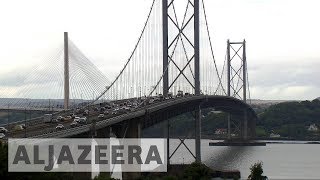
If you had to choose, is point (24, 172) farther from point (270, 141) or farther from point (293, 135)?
point (293, 135)

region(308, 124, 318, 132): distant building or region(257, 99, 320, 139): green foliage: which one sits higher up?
region(257, 99, 320, 139): green foliage

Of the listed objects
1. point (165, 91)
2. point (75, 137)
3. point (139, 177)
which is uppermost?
point (165, 91)

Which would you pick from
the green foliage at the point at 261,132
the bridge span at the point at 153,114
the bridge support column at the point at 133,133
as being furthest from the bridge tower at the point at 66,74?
the green foliage at the point at 261,132

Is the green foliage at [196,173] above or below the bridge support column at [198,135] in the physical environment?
below

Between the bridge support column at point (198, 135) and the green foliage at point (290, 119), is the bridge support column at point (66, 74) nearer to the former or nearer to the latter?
the bridge support column at point (198, 135)

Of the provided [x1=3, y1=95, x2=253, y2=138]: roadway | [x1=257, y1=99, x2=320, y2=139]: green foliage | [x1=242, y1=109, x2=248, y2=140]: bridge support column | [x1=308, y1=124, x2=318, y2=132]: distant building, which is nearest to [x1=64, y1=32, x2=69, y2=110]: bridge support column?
[x1=3, y1=95, x2=253, y2=138]: roadway

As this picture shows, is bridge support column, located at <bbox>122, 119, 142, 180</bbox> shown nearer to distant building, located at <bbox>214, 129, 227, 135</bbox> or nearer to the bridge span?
the bridge span

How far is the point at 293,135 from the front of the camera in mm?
111812

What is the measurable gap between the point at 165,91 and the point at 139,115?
1401 centimetres

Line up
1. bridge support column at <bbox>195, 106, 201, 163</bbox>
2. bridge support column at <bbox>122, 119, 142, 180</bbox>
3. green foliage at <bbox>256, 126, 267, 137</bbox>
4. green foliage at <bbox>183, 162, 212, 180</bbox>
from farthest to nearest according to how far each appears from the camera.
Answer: green foliage at <bbox>256, 126, 267, 137</bbox> → bridge support column at <bbox>195, 106, 201, 163</bbox> → green foliage at <bbox>183, 162, 212, 180</bbox> → bridge support column at <bbox>122, 119, 142, 180</bbox>

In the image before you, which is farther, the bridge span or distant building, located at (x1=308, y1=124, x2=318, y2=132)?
distant building, located at (x1=308, y1=124, x2=318, y2=132)

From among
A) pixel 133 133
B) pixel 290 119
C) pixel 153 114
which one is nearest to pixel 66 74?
pixel 153 114

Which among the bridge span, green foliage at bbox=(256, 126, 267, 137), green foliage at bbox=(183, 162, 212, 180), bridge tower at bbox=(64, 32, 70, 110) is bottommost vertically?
green foliage at bbox=(183, 162, 212, 180)

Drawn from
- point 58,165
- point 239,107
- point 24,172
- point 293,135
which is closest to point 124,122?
point 58,165
